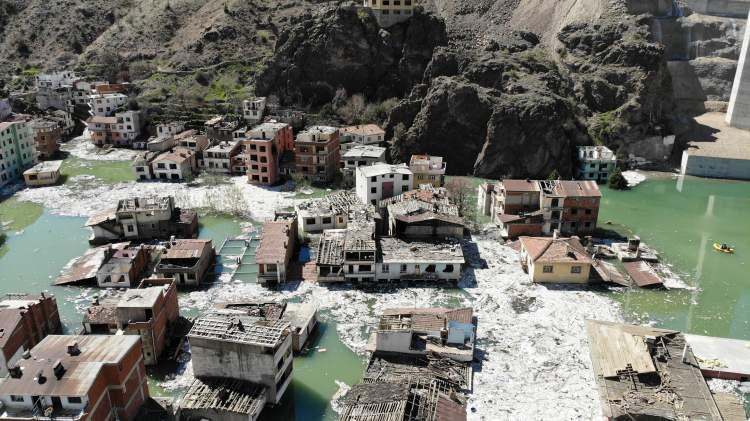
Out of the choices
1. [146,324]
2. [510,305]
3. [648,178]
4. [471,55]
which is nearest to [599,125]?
[648,178]

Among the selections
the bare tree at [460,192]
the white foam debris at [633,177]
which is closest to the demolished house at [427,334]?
the bare tree at [460,192]

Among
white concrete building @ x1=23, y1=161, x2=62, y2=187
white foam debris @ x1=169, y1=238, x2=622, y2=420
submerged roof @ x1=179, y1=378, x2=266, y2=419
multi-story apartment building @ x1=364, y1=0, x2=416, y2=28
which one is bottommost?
white foam debris @ x1=169, y1=238, x2=622, y2=420

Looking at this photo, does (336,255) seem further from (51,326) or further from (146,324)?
(51,326)

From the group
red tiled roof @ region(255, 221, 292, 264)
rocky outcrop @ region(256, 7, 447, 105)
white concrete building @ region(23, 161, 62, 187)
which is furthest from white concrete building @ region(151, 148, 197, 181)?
rocky outcrop @ region(256, 7, 447, 105)

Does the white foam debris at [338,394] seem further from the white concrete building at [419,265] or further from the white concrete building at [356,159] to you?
the white concrete building at [356,159]

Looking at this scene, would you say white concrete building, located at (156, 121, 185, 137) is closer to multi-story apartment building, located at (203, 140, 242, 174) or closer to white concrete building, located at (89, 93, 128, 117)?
white concrete building, located at (89, 93, 128, 117)

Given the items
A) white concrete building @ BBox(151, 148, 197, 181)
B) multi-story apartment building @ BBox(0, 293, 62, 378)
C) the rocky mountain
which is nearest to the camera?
multi-story apartment building @ BBox(0, 293, 62, 378)

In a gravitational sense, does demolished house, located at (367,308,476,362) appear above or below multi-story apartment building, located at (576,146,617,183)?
below
